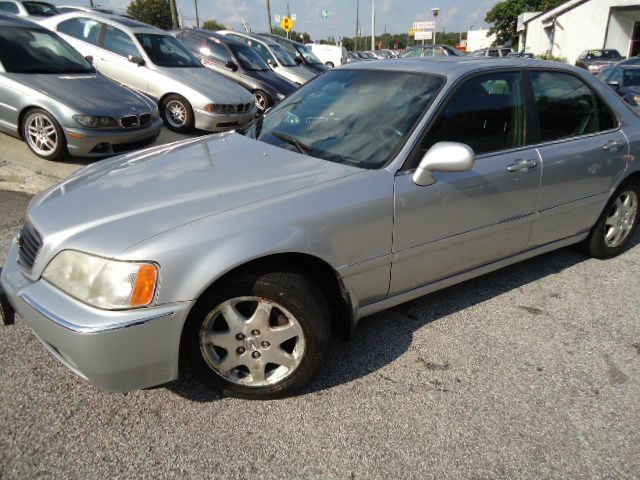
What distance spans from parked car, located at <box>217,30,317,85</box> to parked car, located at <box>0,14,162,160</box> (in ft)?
22.8

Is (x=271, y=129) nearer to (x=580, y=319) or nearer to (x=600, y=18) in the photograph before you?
(x=580, y=319)

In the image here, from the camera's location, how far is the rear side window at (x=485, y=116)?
9.21ft

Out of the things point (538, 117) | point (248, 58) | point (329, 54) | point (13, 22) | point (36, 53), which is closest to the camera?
point (538, 117)

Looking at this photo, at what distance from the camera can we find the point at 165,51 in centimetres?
845

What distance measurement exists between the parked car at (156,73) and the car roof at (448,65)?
479 cm

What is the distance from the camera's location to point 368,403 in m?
2.42

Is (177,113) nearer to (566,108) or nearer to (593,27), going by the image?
(566,108)

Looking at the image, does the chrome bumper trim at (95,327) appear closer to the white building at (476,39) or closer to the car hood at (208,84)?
the car hood at (208,84)

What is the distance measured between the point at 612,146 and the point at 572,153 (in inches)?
19.8

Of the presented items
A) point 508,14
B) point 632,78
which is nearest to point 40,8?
point 632,78

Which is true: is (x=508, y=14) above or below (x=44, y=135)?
above

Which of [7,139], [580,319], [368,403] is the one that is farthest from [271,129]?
[7,139]

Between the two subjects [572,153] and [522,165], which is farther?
[572,153]

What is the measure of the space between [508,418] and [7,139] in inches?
252
